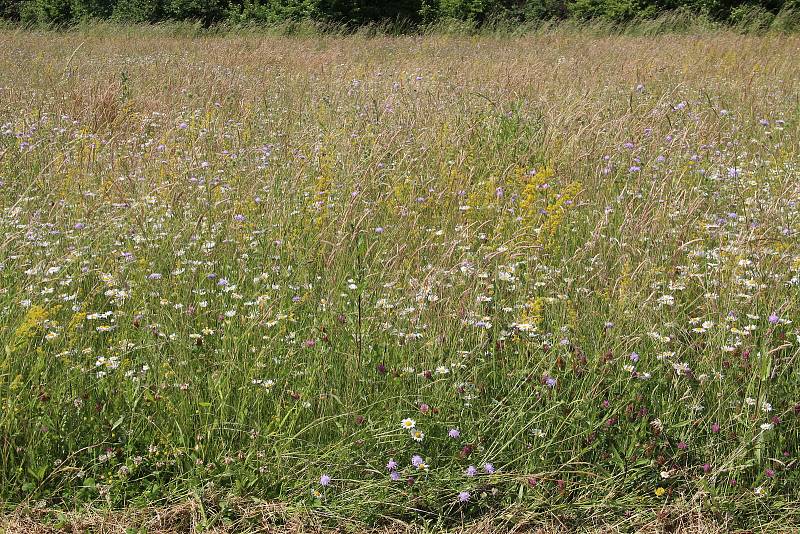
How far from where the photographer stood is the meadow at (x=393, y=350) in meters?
2.12

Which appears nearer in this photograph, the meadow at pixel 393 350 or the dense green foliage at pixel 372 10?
the meadow at pixel 393 350

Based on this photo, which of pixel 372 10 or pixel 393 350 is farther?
pixel 372 10

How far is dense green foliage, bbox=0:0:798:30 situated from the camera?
60.4ft

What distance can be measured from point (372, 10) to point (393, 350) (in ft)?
62.4

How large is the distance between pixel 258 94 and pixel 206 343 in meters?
4.69

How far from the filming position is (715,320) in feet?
8.65

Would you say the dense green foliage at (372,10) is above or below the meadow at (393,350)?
above

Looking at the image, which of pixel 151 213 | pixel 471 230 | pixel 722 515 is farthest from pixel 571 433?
pixel 151 213

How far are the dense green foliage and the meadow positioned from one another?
47.6 feet

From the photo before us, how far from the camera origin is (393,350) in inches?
97.5

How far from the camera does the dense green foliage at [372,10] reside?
18.4m

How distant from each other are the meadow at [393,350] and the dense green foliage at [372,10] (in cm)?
1450

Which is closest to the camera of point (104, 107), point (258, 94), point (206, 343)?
point (206, 343)

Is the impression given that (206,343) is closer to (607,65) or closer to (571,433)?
(571,433)
